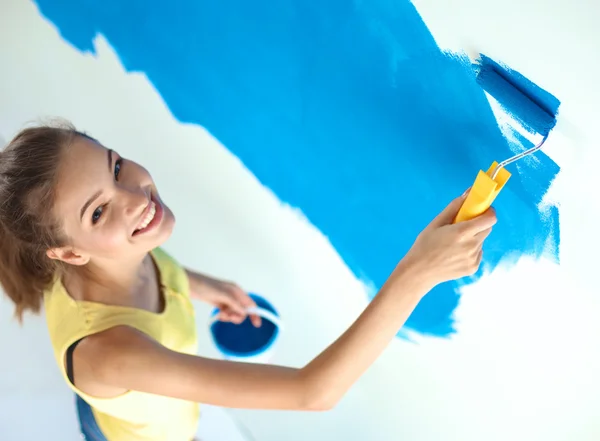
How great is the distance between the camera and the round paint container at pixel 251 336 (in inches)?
44.4

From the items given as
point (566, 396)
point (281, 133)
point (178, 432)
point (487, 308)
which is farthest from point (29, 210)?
point (566, 396)

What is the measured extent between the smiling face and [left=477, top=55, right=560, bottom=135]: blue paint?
1.73ft

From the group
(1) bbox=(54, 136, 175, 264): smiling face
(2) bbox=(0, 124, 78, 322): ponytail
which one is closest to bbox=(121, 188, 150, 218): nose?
(1) bbox=(54, 136, 175, 264): smiling face

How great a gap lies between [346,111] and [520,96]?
0.27 meters

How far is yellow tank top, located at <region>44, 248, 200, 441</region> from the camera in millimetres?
987

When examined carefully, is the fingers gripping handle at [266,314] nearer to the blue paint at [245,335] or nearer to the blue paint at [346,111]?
the blue paint at [245,335]

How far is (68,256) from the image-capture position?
3.25ft

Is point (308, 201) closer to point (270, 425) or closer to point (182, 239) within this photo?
point (182, 239)

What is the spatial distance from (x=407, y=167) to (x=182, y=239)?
2.40 feet

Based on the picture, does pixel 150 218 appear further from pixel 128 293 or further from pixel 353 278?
pixel 353 278

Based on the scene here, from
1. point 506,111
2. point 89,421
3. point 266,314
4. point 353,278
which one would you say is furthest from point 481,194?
point 89,421

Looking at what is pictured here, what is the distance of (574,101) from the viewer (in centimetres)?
70

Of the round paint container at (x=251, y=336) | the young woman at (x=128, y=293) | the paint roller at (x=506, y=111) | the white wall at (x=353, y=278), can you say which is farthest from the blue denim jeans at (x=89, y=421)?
the paint roller at (x=506, y=111)

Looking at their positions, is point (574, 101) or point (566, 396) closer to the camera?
point (574, 101)
